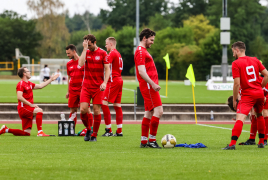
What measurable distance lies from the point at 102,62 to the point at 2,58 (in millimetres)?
65751

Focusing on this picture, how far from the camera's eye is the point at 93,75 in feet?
27.8

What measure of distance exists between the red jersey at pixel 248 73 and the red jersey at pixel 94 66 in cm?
273

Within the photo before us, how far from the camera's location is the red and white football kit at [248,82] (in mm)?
7211

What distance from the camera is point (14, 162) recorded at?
5.91 meters

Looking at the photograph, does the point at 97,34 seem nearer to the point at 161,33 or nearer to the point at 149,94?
the point at 161,33

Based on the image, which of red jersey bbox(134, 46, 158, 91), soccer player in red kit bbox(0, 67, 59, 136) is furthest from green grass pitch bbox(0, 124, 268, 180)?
soccer player in red kit bbox(0, 67, 59, 136)

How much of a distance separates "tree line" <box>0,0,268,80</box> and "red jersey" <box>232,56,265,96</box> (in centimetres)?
4835

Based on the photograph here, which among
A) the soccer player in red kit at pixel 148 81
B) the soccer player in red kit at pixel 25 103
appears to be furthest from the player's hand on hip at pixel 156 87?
the soccer player in red kit at pixel 25 103

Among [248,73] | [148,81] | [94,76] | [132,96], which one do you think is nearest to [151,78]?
[148,81]

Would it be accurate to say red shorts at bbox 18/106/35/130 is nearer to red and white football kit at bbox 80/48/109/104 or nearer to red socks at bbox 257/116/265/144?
red and white football kit at bbox 80/48/109/104

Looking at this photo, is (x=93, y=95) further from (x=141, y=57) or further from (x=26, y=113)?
(x=26, y=113)

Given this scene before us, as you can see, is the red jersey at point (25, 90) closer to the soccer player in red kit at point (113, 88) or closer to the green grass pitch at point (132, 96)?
the soccer player in red kit at point (113, 88)

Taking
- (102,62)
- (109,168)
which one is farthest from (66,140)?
(109,168)

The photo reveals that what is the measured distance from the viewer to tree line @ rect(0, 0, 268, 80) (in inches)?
2299
